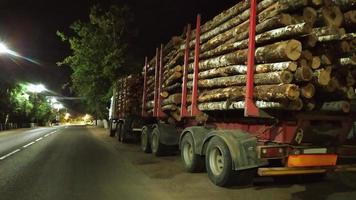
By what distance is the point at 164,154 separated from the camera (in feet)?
51.1

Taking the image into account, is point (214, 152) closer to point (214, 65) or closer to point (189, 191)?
point (189, 191)

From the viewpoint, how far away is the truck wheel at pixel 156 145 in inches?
597

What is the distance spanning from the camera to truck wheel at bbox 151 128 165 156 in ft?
49.8

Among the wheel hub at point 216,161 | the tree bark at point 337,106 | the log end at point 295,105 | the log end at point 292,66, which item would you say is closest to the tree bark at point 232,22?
the log end at point 292,66

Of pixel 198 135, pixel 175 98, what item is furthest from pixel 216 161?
pixel 175 98

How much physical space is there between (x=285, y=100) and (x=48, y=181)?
5.27 meters

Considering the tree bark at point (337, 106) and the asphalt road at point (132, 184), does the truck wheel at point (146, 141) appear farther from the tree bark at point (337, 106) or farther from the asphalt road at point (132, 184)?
the tree bark at point (337, 106)

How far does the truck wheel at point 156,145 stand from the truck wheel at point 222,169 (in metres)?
5.37

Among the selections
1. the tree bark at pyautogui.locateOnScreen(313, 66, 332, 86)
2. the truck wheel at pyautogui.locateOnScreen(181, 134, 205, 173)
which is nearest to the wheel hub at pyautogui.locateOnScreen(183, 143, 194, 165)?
the truck wheel at pyautogui.locateOnScreen(181, 134, 205, 173)

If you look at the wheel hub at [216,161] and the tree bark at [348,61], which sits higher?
the tree bark at [348,61]

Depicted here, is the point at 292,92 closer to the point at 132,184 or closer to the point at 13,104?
the point at 132,184

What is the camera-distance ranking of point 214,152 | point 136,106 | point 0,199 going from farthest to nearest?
1. point 136,106
2. point 214,152
3. point 0,199

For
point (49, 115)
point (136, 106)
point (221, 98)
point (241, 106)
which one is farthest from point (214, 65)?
point (49, 115)

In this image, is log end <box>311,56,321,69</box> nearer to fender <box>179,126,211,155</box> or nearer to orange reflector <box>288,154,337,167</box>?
orange reflector <box>288,154,337,167</box>
